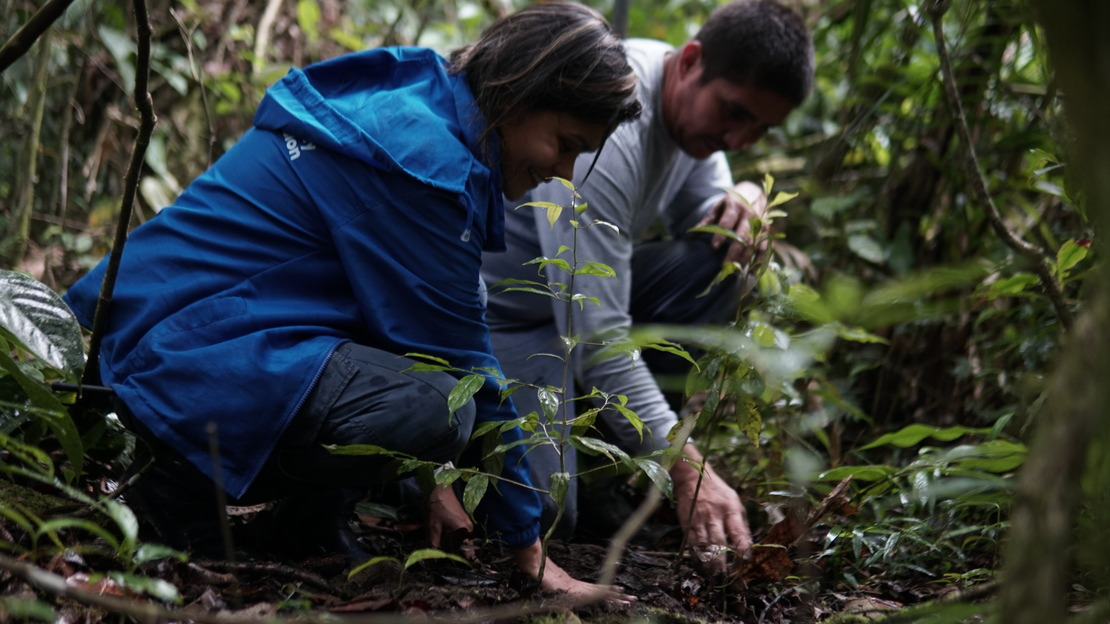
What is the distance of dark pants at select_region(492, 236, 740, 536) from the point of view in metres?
2.56

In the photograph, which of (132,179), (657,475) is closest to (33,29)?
(132,179)

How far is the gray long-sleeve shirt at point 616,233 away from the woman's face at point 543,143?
0.13 metres

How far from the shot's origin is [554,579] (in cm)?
166

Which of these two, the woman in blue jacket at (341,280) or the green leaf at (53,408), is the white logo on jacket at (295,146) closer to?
the woman in blue jacket at (341,280)

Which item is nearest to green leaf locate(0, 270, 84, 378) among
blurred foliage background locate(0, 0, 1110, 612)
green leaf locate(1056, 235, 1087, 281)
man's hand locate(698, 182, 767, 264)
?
blurred foliage background locate(0, 0, 1110, 612)

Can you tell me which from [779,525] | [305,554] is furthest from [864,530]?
[305,554]

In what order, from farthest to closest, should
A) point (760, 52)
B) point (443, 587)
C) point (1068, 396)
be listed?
1. point (760, 52)
2. point (443, 587)
3. point (1068, 396)

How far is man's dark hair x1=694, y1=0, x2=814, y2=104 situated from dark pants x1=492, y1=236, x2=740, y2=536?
48 centimetres

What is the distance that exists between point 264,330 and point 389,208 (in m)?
0.31

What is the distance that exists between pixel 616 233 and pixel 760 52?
75cm

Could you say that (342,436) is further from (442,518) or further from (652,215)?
(652,215)

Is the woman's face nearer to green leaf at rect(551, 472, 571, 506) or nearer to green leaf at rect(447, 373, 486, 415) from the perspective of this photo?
green leaf at rect(447, 373, 486, 415)

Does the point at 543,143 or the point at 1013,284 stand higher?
the point at 543,143

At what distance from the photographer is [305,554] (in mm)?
1773
